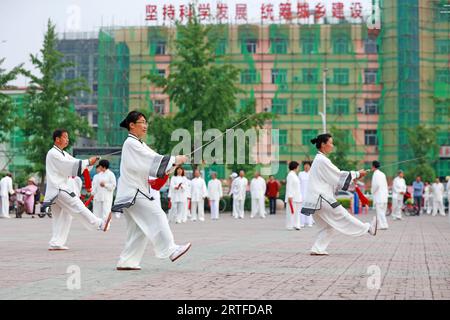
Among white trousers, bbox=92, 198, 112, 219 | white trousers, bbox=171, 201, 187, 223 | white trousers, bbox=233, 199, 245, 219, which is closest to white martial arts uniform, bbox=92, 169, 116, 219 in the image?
white trousers, bbox=92, 198, 112, 219

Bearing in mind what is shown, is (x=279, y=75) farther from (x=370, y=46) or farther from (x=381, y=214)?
(x=381, y=214)

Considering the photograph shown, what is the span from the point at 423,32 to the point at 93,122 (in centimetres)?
4500

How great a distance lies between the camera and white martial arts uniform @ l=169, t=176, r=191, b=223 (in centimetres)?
2945

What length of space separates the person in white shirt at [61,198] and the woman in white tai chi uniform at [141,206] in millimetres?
3977

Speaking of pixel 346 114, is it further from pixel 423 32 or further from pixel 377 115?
pixel 423 32

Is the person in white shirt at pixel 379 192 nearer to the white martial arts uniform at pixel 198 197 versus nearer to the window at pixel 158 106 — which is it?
Answer: the white martial arts uniform at pixel 198 197

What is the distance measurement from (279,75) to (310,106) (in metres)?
3.39

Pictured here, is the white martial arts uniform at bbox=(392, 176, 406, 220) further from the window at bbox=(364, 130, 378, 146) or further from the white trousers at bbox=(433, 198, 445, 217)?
the window at bbox=(364, 130, 378, 146)

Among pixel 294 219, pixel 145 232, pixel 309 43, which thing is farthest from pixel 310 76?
pixel 145 232

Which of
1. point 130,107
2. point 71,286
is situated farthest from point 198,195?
point 130,107

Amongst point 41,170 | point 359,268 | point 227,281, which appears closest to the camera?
point 227,281

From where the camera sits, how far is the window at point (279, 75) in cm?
6794

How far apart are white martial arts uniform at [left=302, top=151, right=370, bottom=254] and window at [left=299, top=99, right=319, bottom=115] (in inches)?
2105

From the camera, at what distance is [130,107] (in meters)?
66.7
